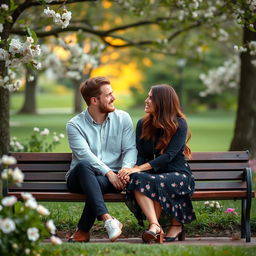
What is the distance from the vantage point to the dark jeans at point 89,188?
5684mm

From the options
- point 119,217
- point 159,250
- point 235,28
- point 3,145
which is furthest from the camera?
point 235,28

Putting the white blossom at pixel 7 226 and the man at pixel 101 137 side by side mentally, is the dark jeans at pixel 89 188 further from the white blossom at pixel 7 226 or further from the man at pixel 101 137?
the white blossom at pixel 7 226

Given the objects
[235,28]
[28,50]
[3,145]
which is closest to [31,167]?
[28,50]

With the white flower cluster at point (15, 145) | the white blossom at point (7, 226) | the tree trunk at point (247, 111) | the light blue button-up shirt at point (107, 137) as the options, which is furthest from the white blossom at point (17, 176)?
the tree trunk at point (247, 111)

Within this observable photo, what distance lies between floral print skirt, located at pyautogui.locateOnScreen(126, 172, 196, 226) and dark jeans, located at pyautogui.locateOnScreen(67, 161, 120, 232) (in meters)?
0.25

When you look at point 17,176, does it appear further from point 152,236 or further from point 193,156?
point 193,156

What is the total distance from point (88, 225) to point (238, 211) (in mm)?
2224

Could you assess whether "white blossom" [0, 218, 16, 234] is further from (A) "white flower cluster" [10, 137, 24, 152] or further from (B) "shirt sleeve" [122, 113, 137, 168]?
(A) "white flower cluster" [10, 137, 24, 152]

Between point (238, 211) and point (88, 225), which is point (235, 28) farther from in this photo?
point (88, 225)

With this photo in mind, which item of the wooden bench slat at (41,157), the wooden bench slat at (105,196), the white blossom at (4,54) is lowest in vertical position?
the wooden bench slat at (105,196)

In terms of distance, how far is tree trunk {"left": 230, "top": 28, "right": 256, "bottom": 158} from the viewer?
43.3ft

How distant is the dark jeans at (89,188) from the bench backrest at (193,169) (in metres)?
0.34

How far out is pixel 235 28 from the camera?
1575 centimetres

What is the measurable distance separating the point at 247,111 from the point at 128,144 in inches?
297
